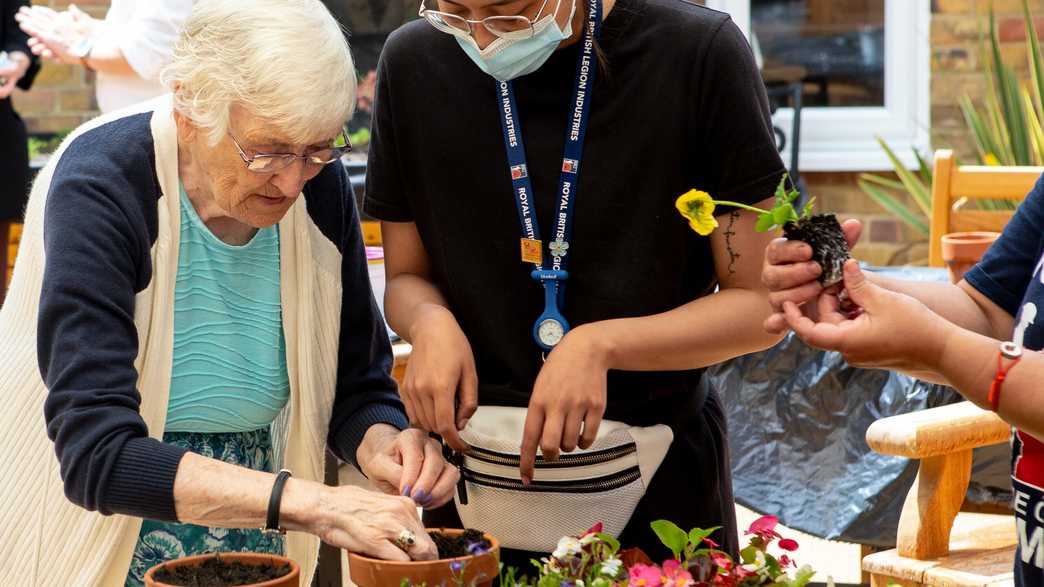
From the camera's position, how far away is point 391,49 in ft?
5.65

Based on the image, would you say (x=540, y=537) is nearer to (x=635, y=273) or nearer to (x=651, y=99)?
(x=635, y=273)

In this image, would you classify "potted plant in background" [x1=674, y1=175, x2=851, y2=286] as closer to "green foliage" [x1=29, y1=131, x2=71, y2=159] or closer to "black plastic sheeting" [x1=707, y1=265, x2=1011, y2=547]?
"black plastic sheeting" [x1=707, y1=265, x2=1011, y2=547]

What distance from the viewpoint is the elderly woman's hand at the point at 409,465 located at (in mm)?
1609

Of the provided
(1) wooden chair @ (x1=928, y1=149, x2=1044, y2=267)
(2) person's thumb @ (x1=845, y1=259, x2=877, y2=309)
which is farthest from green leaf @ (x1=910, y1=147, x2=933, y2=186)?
(2) person's thumb @ (x1=845, y1=259, x2=877, y2=309)

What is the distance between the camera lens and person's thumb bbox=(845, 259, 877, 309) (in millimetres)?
1288

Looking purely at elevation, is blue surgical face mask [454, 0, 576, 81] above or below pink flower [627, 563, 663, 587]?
above

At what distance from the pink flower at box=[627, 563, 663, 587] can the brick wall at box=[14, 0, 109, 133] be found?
528 cm

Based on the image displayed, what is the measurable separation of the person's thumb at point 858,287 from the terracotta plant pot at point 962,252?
4.86 feet

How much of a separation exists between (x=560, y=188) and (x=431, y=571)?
0.51 metres

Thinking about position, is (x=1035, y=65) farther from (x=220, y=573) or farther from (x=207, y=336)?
(x=220, y=573)

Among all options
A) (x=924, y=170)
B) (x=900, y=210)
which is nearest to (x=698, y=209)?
(x=924, y=170)

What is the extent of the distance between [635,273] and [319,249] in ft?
1.43

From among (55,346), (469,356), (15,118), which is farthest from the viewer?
(15,118)

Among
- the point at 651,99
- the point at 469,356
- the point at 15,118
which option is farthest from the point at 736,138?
the point at 15,118
